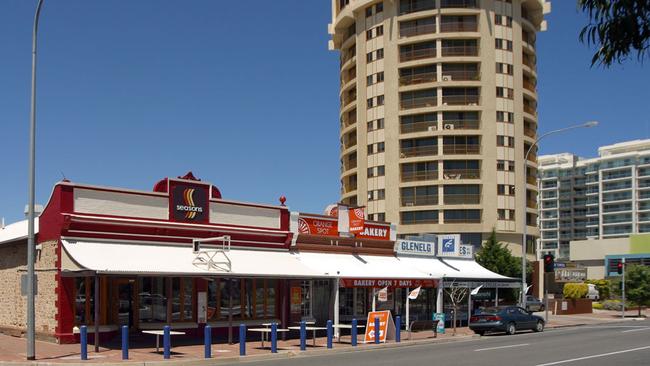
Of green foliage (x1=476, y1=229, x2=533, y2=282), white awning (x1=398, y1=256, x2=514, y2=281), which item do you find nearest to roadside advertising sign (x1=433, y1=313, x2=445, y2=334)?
white awning (x1=398, y1=256, x2=514, y2=281)

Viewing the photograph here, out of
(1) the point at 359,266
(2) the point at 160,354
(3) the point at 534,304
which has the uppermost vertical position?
(1) the point at 359,266

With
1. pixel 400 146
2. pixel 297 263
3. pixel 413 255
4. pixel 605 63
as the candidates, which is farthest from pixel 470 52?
pixel 605 63

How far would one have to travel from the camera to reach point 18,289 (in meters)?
26.9

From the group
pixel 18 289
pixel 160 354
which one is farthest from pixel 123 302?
pixel 160 354

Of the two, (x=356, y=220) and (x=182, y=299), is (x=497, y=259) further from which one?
(x=182, y=299)

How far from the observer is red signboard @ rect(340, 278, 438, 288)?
1192 inches

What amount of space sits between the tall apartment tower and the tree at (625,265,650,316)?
95978mm

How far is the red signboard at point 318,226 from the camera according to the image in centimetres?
3228

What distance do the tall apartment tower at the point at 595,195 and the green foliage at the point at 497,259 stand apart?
86818mm

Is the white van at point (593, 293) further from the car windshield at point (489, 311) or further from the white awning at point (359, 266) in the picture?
the white awning at point (359, 266)

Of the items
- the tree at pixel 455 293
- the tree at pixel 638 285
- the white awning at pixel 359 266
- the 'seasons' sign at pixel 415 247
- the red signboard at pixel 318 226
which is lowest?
the tree at pixel 638 285

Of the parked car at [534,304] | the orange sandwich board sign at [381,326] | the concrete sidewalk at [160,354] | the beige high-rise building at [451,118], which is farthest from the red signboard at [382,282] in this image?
the beige high-rise building at [451,118]

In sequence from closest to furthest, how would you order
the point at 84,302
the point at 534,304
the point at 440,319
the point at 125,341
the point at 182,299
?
→ the point at 125,341, the point at 84,302, the point at 182,299, the point at 440,319, the point at 534,304

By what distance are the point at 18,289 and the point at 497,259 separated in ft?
163
